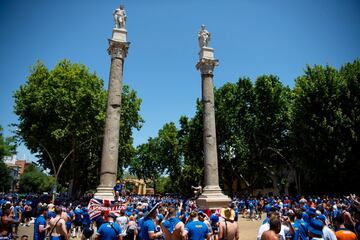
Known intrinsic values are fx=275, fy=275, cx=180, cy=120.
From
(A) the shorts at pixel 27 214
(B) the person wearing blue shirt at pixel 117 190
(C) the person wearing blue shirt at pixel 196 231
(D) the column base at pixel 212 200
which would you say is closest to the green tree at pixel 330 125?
(D) the column base at pixel 212 200

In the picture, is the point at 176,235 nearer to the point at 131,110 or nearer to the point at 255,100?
the point at 131,110

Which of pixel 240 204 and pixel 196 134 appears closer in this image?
pixel 240 204

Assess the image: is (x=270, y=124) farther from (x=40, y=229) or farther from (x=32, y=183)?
(x=32, y=183)

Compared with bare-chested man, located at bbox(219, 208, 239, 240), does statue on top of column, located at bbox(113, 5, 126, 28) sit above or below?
above

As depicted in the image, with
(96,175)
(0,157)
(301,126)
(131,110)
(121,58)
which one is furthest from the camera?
(0,157)

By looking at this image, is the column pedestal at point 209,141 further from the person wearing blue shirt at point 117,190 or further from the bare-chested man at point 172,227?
the bare-chested man at point 172,227

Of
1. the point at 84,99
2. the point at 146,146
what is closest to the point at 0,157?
the point at 84,99

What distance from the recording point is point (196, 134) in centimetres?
4053

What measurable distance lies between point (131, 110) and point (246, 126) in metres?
15.4

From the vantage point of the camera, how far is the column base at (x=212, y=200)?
15297 millimetres

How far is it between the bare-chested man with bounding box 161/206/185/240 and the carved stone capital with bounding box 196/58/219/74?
12397 mm

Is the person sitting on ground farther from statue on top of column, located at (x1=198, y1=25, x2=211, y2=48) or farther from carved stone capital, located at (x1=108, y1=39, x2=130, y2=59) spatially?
statue on top of column, located at (x1=198, y1=25, x2=211, y2=48)

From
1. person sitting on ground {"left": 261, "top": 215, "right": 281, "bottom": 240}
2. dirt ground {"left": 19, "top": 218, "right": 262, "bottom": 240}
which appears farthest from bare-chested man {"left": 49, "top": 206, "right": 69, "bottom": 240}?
dirt ground {"left": 19, "top": 218, "right": 262, "bottom": 240}

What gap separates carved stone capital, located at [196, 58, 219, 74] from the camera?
1782cm
